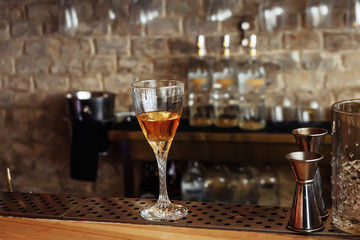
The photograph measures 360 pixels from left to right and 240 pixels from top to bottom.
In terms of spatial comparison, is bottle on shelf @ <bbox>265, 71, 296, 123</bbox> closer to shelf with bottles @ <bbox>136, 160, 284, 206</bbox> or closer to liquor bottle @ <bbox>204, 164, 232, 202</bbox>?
shelf with bottles @ <bbox>136, 160, 284, 206</bbox>

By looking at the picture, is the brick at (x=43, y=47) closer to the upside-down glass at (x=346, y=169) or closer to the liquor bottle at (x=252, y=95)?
the liquor bottle at (x=252, y=95)

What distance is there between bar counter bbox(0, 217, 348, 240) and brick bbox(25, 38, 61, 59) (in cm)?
216

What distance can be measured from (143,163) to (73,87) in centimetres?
62

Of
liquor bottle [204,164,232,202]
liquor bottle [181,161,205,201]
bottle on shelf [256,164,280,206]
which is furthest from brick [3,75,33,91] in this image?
bottle on shelf [256,164,280,206]

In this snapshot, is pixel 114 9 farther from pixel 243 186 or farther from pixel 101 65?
pixel 243 186

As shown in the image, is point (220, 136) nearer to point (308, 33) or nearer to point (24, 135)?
point (308, 33)

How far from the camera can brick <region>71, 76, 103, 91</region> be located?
3.11 meters

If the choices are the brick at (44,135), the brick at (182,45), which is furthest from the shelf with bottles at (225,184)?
the brick at (44,135)

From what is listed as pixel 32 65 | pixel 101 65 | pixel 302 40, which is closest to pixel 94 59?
pixel 101 65

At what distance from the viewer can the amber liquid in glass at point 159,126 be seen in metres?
1.06

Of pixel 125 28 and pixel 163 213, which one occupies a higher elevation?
pixel 125 28

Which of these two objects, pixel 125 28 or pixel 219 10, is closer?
pixel 219 10

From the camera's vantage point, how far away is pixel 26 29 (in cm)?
320

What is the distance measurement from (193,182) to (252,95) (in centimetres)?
54
